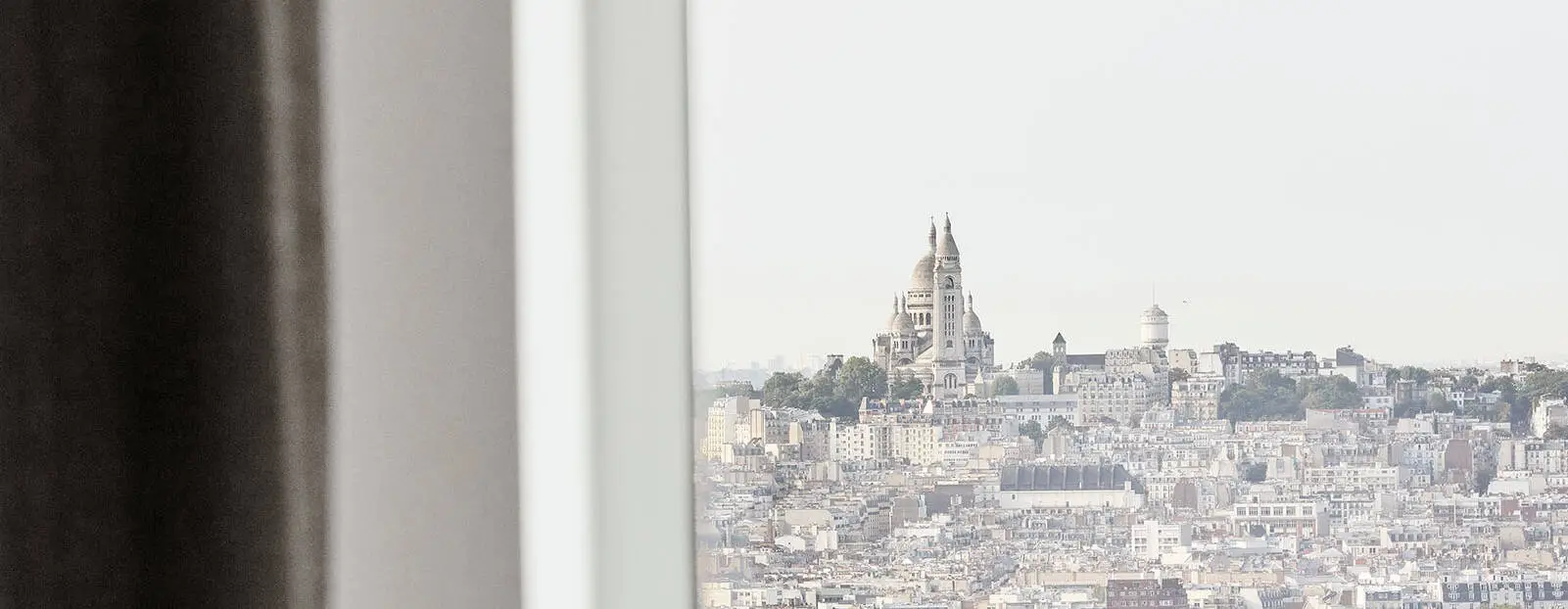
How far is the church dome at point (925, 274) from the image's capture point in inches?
39.0

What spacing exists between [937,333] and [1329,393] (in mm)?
321

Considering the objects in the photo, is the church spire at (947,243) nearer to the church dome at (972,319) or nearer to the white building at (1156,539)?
the church dome at (972,319)

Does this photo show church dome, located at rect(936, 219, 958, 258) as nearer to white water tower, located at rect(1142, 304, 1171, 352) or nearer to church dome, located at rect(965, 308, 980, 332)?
church dome, located at rect(965, 308, 980, 332)

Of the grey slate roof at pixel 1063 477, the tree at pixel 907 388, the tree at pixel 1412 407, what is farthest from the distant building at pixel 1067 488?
the tree at pixel 1412 407

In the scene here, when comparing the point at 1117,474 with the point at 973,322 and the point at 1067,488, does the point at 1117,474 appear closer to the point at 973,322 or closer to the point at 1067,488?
the point at 1067,488

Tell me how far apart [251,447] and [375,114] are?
29cm

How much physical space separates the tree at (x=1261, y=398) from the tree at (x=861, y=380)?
29cm

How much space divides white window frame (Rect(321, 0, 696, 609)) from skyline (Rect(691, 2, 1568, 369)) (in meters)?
0.07

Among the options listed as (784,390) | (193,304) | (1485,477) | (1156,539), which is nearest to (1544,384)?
(1485,477)

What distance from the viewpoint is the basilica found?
974 mm

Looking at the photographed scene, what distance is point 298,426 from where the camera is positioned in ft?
1.91

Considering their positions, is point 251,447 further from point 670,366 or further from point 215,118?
point 670,366

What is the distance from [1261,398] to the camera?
0.91m

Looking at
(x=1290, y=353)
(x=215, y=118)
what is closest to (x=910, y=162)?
(x=1290, y=353)
